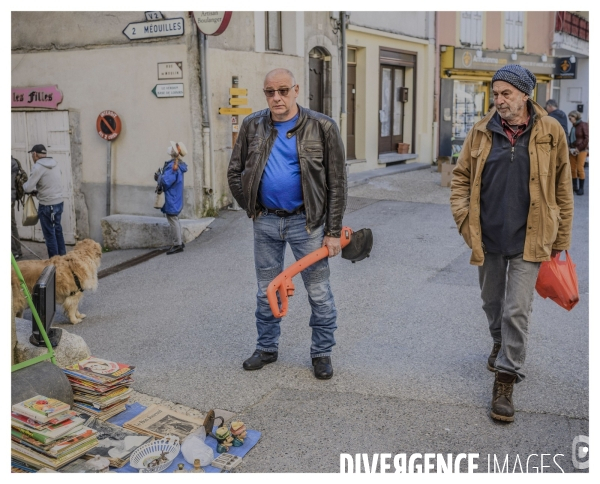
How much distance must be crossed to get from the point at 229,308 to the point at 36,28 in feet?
27.8

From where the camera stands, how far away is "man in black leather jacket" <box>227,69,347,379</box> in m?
4.53

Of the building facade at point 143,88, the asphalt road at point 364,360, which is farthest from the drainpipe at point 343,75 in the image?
the asphalt road at point 364,360

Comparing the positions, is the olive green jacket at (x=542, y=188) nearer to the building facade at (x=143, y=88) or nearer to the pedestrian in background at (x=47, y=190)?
the pedestrian in background at (x=47, y=190)

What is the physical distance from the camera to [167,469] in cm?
363

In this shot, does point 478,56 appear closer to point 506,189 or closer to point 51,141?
point 51,141

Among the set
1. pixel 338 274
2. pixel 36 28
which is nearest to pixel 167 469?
pixel 338 274

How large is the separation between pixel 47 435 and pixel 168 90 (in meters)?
8.63

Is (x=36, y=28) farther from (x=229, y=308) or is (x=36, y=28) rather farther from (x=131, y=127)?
(x=229, y=308)

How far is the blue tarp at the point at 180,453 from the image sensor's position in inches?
144

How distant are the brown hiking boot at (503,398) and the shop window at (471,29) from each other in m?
17.2

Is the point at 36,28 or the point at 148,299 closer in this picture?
the point at 148,299

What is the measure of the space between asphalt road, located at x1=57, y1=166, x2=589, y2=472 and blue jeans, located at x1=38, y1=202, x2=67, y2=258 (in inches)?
72.2

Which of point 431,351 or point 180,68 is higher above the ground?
point 180,68

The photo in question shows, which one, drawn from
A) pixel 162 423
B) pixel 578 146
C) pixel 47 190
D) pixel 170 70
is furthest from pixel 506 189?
pixel 578 146
